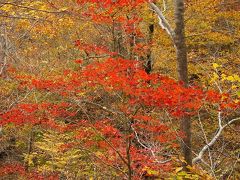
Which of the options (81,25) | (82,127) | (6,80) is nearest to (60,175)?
(82,127)

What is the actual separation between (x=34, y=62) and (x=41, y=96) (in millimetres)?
3541

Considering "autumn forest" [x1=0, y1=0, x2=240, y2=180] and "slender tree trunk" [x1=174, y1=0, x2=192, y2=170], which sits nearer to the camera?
"slender tree trunk" [x1=174, y1=0, x2=192, y2=170]

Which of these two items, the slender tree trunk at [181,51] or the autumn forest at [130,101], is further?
the autumn forest at [130,101]

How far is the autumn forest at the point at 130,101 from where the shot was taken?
23.4ft

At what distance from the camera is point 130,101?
7.88 m

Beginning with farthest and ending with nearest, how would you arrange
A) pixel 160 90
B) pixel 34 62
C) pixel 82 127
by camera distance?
1. pixel 34 62
2. pixel 82 127
3. pixel 160 90

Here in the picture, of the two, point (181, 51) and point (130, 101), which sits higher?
point (181, 51)

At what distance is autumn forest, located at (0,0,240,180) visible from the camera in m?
7.14

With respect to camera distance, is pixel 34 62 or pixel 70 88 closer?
pixel 70 88

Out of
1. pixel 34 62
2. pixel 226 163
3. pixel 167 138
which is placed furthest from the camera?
pixel 34 62

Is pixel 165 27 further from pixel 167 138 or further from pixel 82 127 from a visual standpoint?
pixel 82 127

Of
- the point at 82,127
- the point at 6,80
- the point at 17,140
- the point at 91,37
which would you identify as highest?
the point at 91,37

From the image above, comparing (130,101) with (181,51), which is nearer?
(181,51)

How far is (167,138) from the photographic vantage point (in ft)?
31.7
